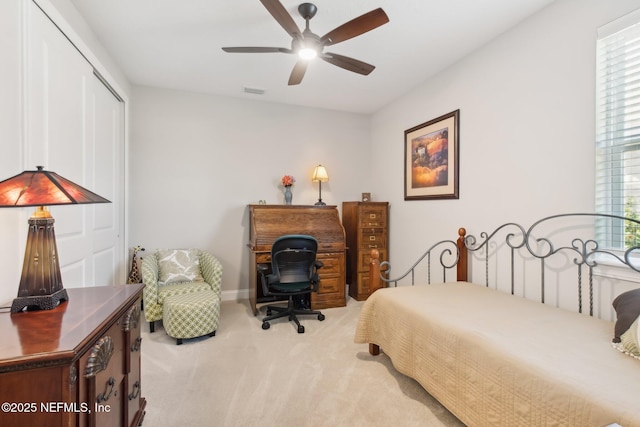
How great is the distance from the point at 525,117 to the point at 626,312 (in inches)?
58.6

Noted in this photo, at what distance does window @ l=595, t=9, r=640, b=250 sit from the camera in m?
1.71

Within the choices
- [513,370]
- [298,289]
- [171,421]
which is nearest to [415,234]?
[298,289]

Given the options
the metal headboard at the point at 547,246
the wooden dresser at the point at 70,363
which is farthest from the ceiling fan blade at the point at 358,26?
the wooden dresser at the point at 70,363

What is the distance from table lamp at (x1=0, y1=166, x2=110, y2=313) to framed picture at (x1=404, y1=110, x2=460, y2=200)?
2.91m

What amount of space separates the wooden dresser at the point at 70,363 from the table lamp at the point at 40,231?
6 cm

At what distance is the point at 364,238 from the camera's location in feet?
12.7

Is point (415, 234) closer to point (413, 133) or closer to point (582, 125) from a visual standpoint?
point (413, 133)

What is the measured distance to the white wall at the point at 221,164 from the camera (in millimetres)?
3594

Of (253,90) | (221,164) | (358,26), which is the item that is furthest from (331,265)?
(358,26)

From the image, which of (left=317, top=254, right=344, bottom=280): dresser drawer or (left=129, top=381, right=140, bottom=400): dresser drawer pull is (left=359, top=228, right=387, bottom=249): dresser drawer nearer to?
(left=317, top=254, right=344, bottom=280): dresser drawer

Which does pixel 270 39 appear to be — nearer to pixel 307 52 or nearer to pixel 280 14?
pixel 307 52

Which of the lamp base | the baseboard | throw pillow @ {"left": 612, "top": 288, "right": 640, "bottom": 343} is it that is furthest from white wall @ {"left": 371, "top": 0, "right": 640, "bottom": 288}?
the lamp base

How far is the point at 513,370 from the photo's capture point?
4.16 feet

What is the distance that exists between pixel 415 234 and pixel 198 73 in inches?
122
